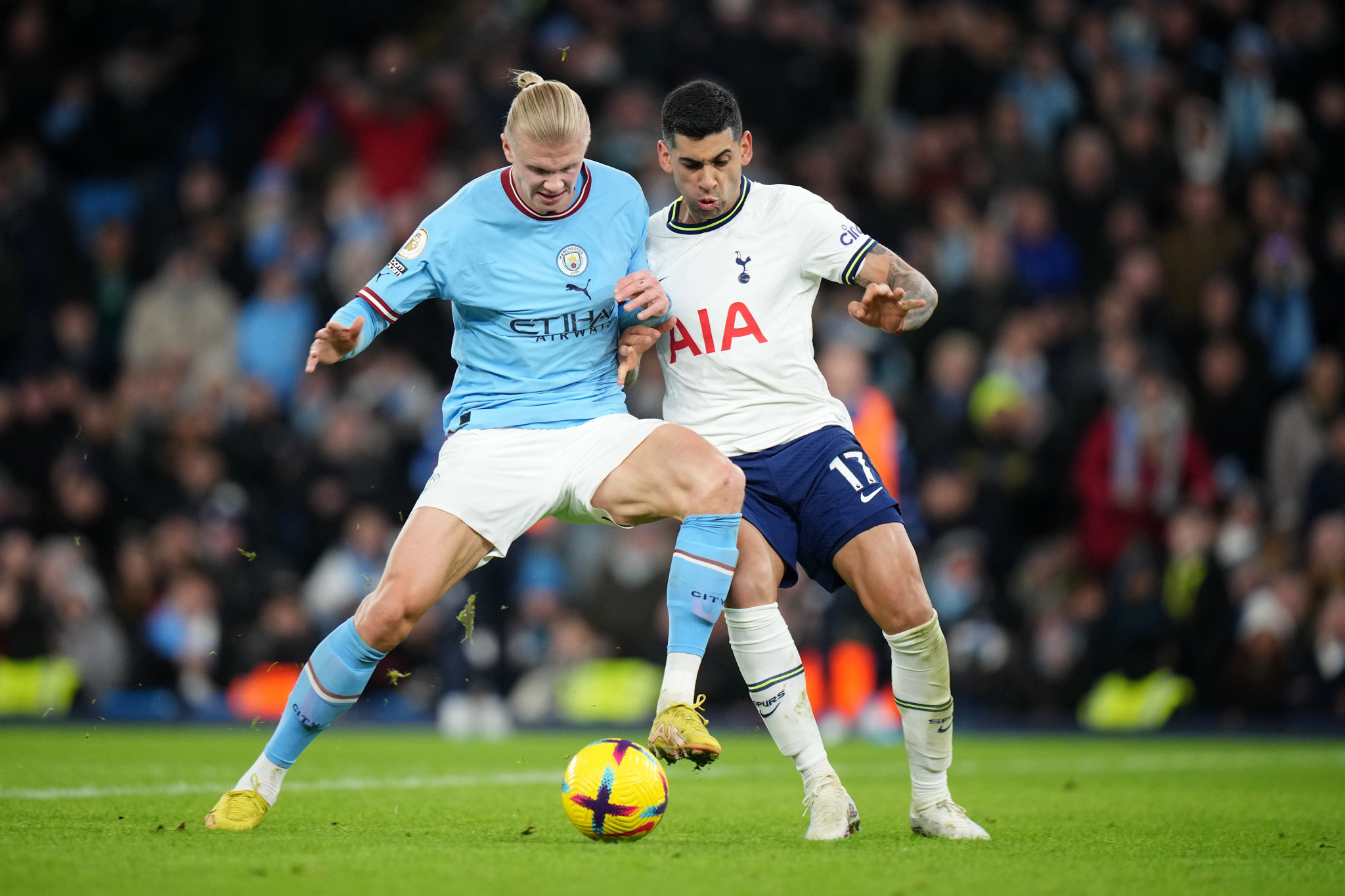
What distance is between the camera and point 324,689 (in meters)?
5.90

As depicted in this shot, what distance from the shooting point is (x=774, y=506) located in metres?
6.15

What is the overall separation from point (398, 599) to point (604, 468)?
869 mm

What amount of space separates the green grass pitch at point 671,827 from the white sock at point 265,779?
0.45 feet

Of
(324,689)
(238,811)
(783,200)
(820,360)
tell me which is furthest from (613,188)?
(820,360)

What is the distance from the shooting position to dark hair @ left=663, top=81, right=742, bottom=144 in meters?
5.91

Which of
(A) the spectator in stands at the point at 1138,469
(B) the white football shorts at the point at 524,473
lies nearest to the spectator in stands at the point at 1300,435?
(A) the spectator in stands at the point at 1138,469

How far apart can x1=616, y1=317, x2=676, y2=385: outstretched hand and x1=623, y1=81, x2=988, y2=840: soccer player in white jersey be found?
0.02 metres

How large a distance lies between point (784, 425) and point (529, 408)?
964 millimetres

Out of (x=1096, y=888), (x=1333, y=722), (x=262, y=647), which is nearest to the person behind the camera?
(x=1096, y=888)

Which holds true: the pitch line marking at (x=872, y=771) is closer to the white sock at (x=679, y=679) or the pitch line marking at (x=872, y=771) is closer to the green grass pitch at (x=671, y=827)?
the green grass pitch at (x=671, y=827)

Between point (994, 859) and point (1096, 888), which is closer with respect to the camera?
point (1096, 888)

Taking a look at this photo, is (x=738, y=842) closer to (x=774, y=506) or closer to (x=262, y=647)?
(x=774, y=506)

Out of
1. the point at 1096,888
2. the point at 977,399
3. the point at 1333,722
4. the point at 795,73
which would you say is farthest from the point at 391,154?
the point at 1096,888

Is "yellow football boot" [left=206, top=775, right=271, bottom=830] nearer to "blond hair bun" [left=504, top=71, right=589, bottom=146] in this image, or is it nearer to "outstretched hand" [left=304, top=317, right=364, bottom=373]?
"outstretched hand" [left=304, top=317, right=364, bottom=373]
